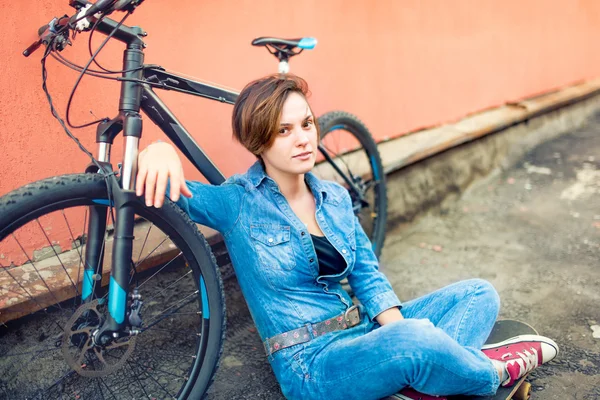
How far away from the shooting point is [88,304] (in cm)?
172

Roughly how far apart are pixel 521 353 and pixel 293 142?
1185 millimetres

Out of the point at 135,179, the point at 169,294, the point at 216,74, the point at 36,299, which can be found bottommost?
the point at 169,294

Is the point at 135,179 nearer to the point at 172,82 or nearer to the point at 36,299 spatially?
the point at 172,82

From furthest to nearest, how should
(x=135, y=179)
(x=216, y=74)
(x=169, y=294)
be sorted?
(x=216, y=74)
(x=169, y=294)
(x=135, y=179)

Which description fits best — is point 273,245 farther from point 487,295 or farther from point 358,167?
point 358,167

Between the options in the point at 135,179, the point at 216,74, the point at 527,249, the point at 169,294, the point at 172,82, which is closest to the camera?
the point at 135,179

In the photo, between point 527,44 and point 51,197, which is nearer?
point 51,197

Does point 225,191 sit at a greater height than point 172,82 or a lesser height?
lesser

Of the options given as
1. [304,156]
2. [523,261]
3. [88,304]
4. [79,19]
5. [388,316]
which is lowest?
[523,261]

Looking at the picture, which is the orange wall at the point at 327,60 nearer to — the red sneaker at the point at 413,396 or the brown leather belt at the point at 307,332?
the brown leather belt at the point at 307,332

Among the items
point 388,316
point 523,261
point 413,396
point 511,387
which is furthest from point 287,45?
point 523,261

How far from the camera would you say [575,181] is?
4664 mm

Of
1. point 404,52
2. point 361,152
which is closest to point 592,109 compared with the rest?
point 404,52

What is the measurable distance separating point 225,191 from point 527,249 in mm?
2338
